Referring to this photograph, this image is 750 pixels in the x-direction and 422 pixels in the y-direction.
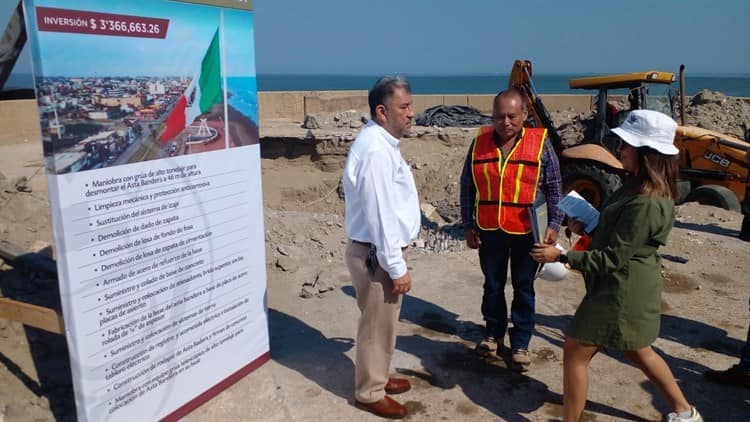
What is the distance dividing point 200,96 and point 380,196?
3.91 feet

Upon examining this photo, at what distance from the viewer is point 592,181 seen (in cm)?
849

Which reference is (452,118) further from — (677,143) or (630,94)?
Result: (677,143)

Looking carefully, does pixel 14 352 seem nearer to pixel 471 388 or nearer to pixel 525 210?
pixel 471 388

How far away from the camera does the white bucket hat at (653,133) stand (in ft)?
8.12

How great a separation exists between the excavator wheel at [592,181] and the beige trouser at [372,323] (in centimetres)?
613

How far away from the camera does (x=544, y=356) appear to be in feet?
13.5

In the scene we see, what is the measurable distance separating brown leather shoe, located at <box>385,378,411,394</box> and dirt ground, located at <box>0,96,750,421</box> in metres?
0.05

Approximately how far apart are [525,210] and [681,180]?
21.2ft

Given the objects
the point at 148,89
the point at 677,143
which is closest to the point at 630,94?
the point at 677,143

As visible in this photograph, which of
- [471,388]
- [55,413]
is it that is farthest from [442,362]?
[55,413]

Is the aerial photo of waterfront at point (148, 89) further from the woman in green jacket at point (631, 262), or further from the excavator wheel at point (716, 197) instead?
the excavator wheel at point (716, 197)

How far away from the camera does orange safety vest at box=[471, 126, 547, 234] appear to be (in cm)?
356

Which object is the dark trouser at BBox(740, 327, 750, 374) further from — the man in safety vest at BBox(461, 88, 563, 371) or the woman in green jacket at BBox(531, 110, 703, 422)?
the man in safety vest at BBox(461, 88, 563, 371)

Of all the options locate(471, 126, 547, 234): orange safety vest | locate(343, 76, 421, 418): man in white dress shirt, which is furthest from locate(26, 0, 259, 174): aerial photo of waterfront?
locate(471, 126, 547, 234): orange safety vest
